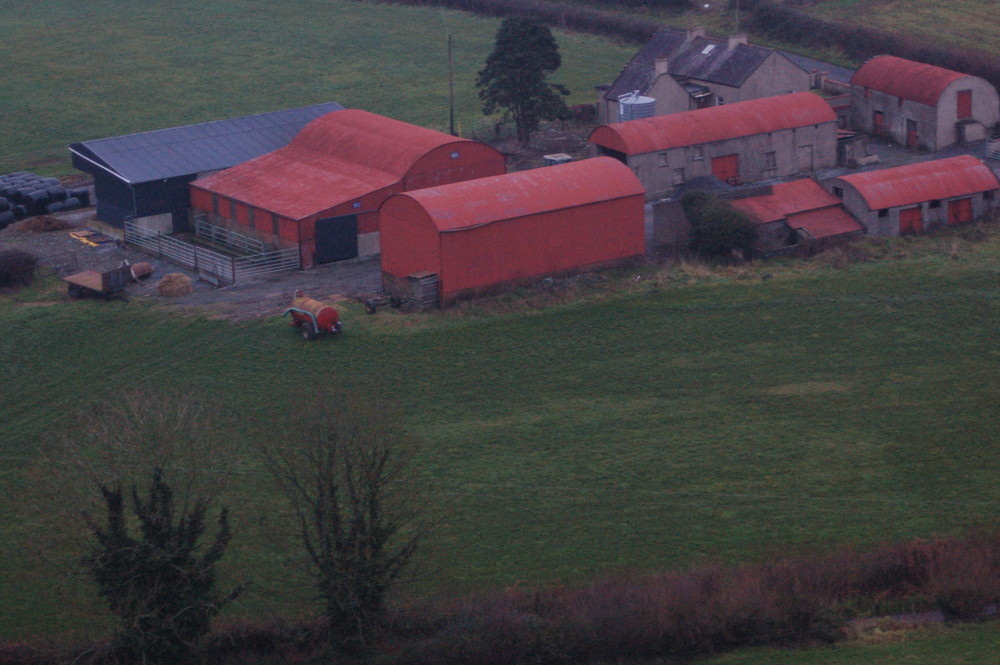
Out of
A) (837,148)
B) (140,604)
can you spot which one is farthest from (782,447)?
(837,148)

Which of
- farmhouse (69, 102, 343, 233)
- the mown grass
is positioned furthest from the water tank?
the mown grass

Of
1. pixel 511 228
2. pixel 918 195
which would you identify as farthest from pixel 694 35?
pixel 511 228

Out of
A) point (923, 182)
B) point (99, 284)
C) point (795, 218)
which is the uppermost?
point (923, 182)

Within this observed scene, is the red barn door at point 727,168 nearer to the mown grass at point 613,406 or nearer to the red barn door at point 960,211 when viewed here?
the red barn door at point 960,211

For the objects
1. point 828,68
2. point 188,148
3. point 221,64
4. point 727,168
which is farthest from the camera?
point 221,64

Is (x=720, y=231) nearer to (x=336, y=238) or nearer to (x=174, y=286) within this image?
Answer: (x=336, y=238)

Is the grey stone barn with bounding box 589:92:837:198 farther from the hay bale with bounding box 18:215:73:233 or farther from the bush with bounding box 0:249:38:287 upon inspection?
A: the bush with bounding box 0:249:38:287

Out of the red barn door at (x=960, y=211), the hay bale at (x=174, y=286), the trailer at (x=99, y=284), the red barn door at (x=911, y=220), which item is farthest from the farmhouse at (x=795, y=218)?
the trailer at (x=99, y=284)
